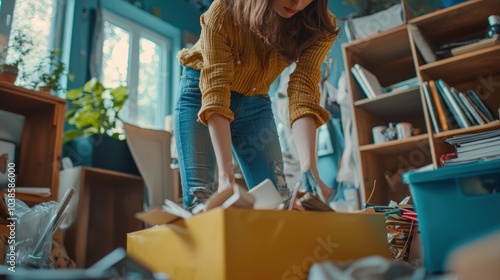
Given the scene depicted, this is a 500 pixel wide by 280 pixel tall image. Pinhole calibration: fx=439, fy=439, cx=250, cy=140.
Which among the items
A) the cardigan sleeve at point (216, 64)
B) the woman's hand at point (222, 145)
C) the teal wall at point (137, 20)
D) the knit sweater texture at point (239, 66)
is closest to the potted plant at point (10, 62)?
the teal wall at point (137, 20)

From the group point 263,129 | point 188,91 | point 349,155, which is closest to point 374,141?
point 349,155

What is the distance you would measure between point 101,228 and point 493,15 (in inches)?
96.0

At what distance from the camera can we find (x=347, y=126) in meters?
2.70

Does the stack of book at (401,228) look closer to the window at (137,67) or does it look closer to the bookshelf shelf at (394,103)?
the bookshelf shelf at (394,103)

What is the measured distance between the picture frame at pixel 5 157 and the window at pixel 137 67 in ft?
3.54

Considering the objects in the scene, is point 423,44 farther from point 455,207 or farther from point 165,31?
point 165,31

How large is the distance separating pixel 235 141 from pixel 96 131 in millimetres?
1498

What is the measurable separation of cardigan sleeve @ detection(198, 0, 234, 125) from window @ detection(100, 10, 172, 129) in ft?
6.92

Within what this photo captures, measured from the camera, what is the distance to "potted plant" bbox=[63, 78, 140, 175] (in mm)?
2424

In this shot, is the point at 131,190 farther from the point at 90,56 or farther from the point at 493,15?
the point at 493,15

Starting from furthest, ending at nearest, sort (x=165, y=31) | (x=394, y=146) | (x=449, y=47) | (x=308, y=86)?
(x=165, y=31) < (x=394, y=146) < (x=449, y=47) < (x=308, y=86)

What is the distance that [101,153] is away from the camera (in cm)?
243

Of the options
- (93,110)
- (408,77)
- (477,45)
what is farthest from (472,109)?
(93,110)

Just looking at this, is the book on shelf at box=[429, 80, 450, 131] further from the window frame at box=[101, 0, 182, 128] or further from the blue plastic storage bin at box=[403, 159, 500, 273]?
the window frame at box=[101, 0, 182, 128]
